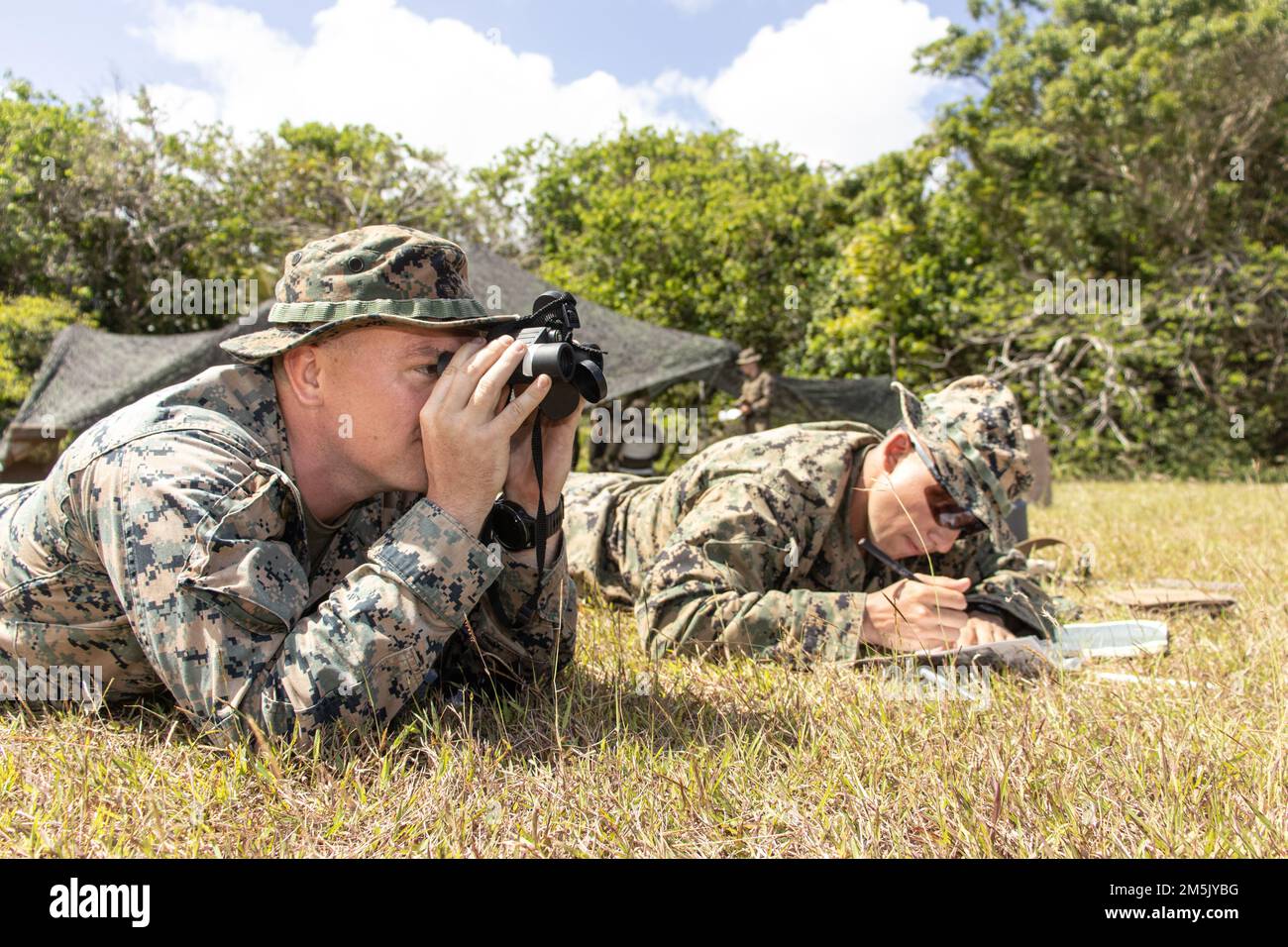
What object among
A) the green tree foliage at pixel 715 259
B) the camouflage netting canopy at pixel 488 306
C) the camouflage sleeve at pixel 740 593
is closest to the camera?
the camouflage sleeve at pixel 740 593

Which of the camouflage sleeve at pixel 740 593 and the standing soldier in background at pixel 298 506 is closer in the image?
the standing soldier in background at pixel 298 506

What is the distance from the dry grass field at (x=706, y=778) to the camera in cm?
147

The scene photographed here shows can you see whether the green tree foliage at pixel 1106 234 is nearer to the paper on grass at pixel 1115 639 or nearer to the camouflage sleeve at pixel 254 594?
the paper on grass at pixel 1115 639

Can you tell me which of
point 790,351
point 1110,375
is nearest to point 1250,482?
point 1110,375

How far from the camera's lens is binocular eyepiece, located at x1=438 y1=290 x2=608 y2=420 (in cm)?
173

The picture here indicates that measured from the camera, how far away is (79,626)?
1.85 metres

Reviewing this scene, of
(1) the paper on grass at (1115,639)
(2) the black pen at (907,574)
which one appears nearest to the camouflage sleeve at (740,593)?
(2) the black pen at (907,574)

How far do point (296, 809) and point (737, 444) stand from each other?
6.18ft

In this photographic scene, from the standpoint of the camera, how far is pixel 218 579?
1.53 meters

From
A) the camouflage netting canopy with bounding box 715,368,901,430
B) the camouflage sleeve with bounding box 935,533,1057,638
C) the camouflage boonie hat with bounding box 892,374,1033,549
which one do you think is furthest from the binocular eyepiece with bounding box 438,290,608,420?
the camouflage netting canopy with bounding box 715,368,901,430

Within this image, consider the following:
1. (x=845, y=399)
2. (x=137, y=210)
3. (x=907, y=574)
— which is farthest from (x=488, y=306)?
(x=137, y=210)

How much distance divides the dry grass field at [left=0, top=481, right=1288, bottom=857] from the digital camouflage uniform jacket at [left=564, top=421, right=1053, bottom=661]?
0.96 ft

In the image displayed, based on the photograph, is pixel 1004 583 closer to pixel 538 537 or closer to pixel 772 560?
pixel 772 560
